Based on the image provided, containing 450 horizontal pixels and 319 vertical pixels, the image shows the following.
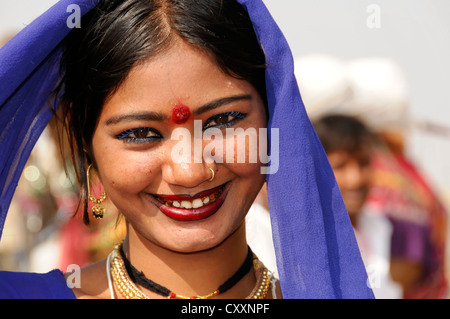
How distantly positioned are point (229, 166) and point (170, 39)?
39 centimetres

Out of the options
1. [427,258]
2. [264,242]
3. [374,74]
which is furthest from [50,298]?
[374,74]

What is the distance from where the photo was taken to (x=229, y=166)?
1989 mm

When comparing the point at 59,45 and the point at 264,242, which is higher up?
the point at 59,45

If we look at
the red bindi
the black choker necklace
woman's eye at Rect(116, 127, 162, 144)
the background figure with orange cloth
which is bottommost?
the background figure with orange cloth

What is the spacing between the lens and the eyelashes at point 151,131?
195 centimetres

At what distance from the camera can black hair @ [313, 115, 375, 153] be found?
482cm

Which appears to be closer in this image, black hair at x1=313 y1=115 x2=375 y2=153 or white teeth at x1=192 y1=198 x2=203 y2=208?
white teeth at x1=192 y1=198 x2=203 y2=208

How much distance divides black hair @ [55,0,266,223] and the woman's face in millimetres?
32

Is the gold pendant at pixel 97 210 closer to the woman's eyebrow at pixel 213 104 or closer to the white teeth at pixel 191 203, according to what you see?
the white teeth at pixel 191 203

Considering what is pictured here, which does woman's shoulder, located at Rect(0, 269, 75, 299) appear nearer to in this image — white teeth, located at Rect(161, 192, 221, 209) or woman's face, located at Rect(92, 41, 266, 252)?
woman's face, located at Rect(92, 41, 266, 252)

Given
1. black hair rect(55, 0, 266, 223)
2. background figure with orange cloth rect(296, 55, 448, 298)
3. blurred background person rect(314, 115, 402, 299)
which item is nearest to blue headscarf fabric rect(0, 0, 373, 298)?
black hair rect(55, 0, 266, 223)

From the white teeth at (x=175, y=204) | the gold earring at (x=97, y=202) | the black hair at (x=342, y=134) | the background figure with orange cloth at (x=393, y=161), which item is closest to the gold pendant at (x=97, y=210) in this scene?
the gold earring at (x=97, y=202)

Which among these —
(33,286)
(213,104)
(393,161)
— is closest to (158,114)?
(213,104)

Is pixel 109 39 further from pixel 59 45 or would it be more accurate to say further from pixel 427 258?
pixel 427 258
